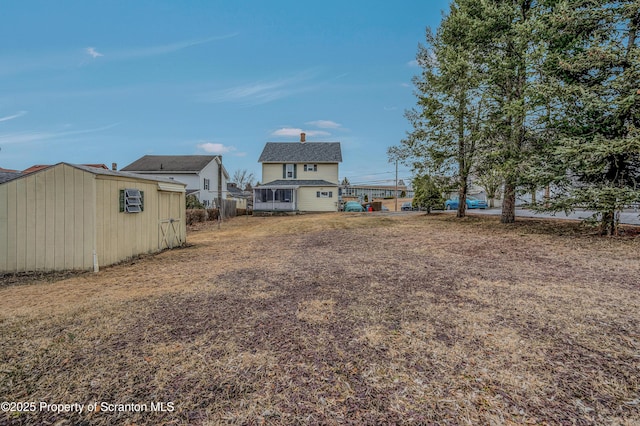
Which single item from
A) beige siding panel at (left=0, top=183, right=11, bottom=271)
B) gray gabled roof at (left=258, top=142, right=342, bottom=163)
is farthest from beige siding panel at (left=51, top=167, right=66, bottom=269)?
gray gabled roof at (left=258, top=142, right=342, bottom=163)

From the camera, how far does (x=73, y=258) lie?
6.30 meters

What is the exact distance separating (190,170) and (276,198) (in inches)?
338

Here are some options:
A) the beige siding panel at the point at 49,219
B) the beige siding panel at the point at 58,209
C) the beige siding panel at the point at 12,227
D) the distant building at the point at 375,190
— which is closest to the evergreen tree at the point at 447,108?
the beige siding panel at the point at 58,209

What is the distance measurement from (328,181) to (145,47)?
17.2 metres

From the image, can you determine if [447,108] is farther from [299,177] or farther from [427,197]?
[299,177]

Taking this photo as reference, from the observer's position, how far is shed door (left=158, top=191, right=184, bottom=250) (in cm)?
899

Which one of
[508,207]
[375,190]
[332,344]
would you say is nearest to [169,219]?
[332,344]

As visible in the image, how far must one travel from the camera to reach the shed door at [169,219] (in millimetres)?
8992

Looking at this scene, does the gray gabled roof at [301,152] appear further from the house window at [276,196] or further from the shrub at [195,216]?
the shrub at [195,216]

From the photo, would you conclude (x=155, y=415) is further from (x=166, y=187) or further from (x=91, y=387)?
(x=166, y=187)

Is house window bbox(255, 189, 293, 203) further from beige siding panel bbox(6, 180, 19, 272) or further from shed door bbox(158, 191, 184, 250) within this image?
beige siding panel bbox(6, 180, 19, 272)

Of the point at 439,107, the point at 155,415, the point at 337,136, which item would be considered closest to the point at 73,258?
the point at 155,415

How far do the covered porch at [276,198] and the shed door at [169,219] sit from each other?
1533 centimetres

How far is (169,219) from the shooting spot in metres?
9.44
